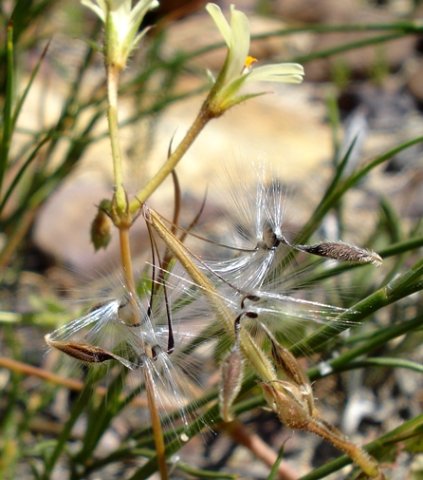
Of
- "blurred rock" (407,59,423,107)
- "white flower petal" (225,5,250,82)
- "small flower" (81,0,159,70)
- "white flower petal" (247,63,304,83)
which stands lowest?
"blurred rock" (407,59,423,107)

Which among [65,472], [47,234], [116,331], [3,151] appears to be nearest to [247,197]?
[116,331]

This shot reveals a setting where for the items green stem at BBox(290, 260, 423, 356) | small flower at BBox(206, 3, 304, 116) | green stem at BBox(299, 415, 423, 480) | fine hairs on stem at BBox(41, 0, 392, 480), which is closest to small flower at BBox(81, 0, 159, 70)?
fine hairs on stem at BBox(41, 0, 392, 480)

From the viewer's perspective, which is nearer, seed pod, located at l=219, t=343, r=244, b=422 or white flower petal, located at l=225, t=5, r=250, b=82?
seed pod, located at l=219, t=343, r=244, b=422

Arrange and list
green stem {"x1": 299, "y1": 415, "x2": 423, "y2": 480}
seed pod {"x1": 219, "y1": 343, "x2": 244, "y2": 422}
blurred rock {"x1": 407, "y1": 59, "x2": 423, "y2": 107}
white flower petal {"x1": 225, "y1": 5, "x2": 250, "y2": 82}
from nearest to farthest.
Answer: seed pod {"x1": 219, "y1": 343, "x2": 244, "y2": 422} → white flower petal {"x1": 225, "y1": 5, "x2": 250, "y2": 82} → green stem {"x1": 299, "y1": 415, "x2": 423, "y2": 480} → blurred rock {"x1": 407, "y1": 59, "x2": 423, "y2": 107}

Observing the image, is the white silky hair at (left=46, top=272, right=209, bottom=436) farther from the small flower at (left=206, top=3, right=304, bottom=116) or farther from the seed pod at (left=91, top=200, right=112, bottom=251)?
the small flower at (left=206, top=3, right=304, bottom=116)

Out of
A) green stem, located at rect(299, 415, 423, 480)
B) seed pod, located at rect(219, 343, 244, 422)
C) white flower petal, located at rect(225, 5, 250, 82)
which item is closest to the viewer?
seed pod, located at rect(219, 343, 244, 422)

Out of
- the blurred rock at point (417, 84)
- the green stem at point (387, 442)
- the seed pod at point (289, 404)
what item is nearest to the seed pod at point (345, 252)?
the seed pod at point (289, 404)

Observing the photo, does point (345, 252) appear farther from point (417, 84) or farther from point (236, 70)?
point (417, 84)

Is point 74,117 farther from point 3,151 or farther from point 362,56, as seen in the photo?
point 362,56

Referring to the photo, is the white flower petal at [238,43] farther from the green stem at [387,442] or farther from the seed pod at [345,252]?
the green stem at [387,442]
